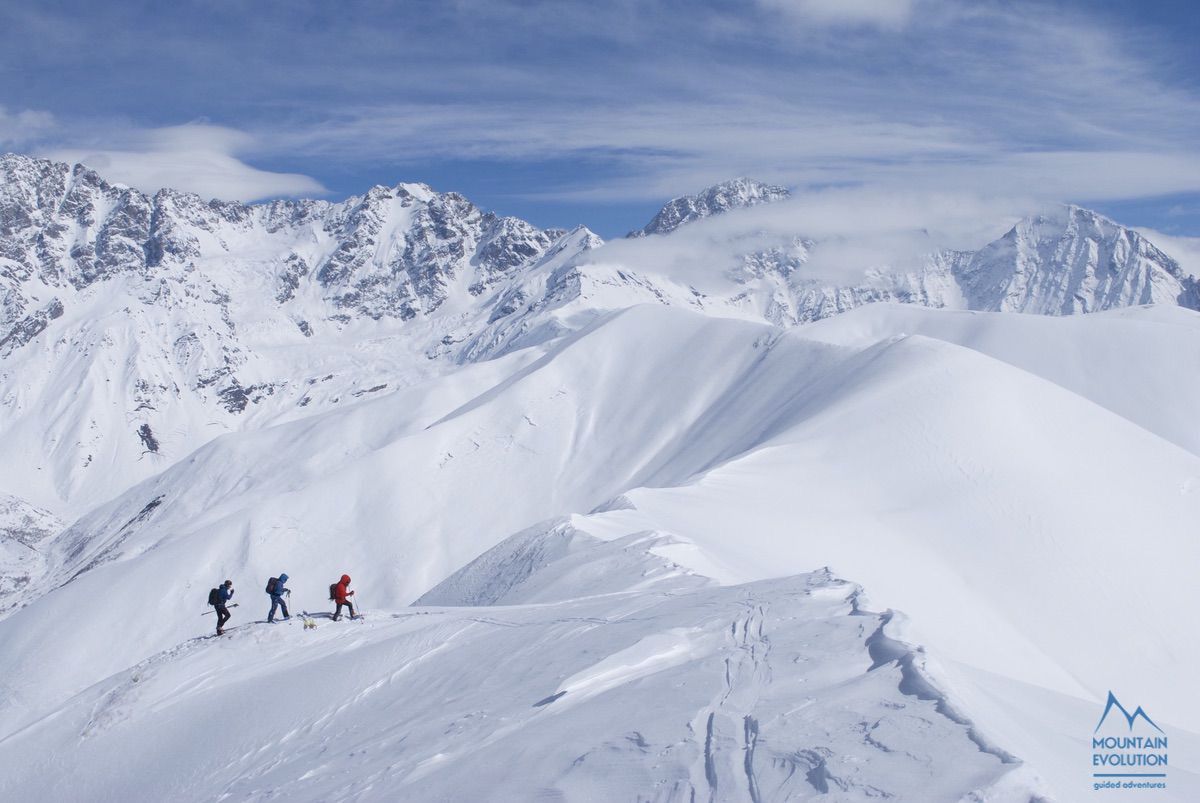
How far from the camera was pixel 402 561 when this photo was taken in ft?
287

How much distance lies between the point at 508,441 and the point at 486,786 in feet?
335

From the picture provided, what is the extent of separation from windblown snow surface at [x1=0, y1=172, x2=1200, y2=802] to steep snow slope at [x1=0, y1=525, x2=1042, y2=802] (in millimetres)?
65

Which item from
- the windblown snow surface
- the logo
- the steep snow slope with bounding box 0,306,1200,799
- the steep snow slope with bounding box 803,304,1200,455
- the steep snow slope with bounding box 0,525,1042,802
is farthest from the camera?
the steep snow slope with bounding box 803,304,1200,455

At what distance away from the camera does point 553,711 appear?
13266 mm

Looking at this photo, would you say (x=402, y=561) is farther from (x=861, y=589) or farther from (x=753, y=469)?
(x=861, y=589)

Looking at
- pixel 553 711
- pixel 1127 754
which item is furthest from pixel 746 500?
pixel 1127 754

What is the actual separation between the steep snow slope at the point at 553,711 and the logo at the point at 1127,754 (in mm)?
1671

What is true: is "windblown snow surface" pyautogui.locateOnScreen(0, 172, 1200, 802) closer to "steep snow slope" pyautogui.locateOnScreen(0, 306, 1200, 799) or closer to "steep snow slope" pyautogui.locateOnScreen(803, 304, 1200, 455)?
"steep snow slope" pyautogui.locateOnScreen(0, 306, 1200, 799)

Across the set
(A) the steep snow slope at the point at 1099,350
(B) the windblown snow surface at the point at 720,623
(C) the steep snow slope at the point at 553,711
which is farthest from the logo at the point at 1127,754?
(A) the steep snow slope at the point at 1099,350

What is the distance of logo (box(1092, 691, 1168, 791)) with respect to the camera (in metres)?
9.94

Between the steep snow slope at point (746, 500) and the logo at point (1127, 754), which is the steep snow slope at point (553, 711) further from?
the logo at point (1127, 754)

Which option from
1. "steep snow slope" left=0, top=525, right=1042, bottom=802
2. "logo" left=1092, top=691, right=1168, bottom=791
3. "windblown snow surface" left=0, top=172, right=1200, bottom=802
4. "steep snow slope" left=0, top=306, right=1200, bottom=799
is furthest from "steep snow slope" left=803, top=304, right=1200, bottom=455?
"logo" left=1092, top=691, right=1168, bottom=791

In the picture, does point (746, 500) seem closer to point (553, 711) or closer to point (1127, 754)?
point (553, 711)

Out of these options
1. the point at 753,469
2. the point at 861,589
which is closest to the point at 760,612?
the point at 861,589
